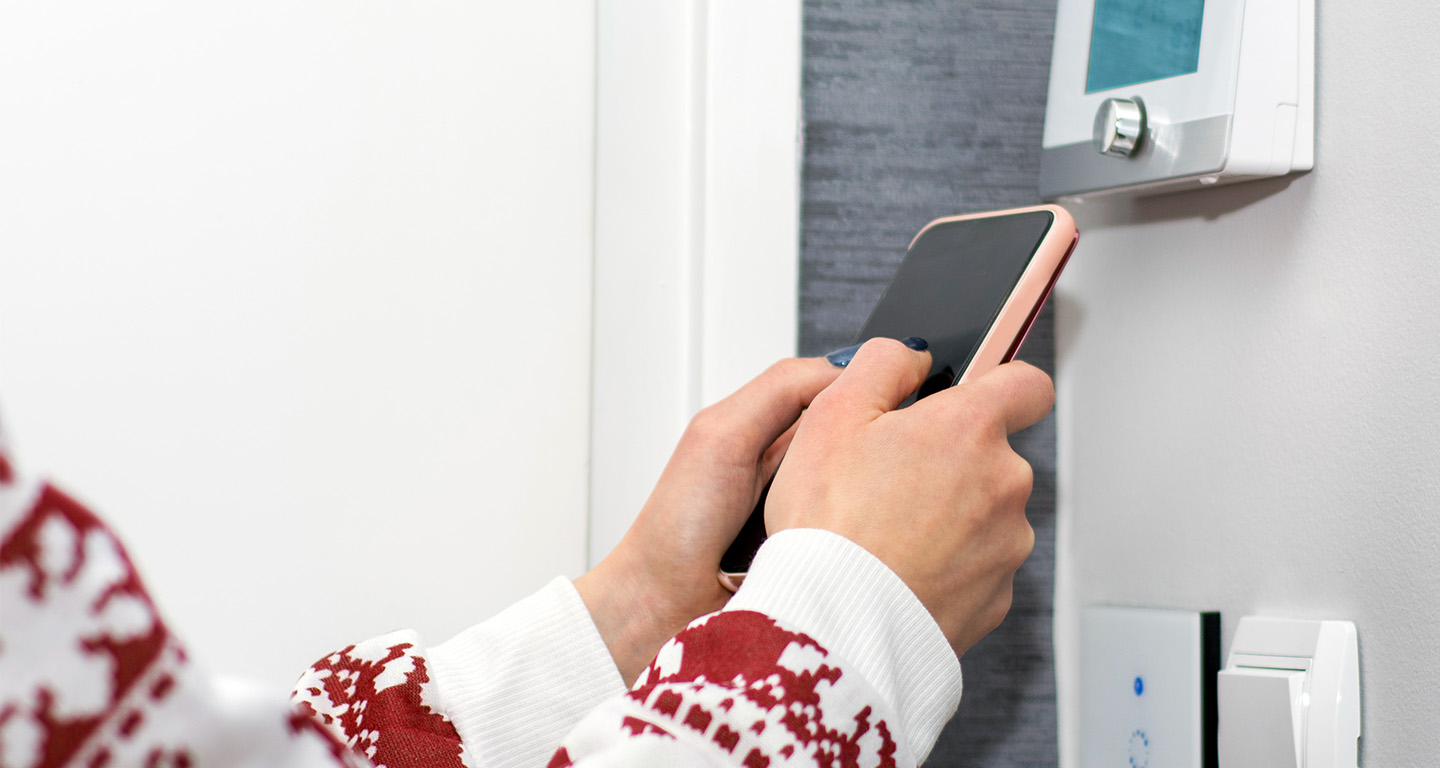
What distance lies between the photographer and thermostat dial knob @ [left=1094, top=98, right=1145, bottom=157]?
56 centimetres

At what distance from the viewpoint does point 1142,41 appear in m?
0.57

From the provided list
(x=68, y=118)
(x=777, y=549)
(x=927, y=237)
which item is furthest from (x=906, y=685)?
(x=68, y=118)

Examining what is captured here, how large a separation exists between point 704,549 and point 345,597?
332mm

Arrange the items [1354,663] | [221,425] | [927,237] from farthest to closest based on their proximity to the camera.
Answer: [221,425] < [927,237] < [1354,663]

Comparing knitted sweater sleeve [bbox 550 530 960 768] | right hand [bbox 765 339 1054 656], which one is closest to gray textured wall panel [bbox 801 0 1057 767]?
right hand [bbox 765 339 1054 656]

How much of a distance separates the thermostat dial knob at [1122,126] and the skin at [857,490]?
19 centimetres

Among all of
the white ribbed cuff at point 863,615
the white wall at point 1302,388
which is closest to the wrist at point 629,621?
the white ribbed cuff at point 863,615

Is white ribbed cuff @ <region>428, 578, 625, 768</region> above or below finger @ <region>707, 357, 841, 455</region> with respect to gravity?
below

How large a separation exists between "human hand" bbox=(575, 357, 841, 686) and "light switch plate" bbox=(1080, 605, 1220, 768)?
0.84ft

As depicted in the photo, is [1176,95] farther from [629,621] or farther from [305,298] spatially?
[305,298]

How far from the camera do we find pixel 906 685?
34 centimetres

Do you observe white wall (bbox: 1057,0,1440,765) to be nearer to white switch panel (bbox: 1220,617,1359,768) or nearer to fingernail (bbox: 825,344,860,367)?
white switch panel (bbox: 1220,617,1359,768)

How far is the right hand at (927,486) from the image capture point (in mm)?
365

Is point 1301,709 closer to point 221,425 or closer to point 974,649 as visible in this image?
point 974,649
